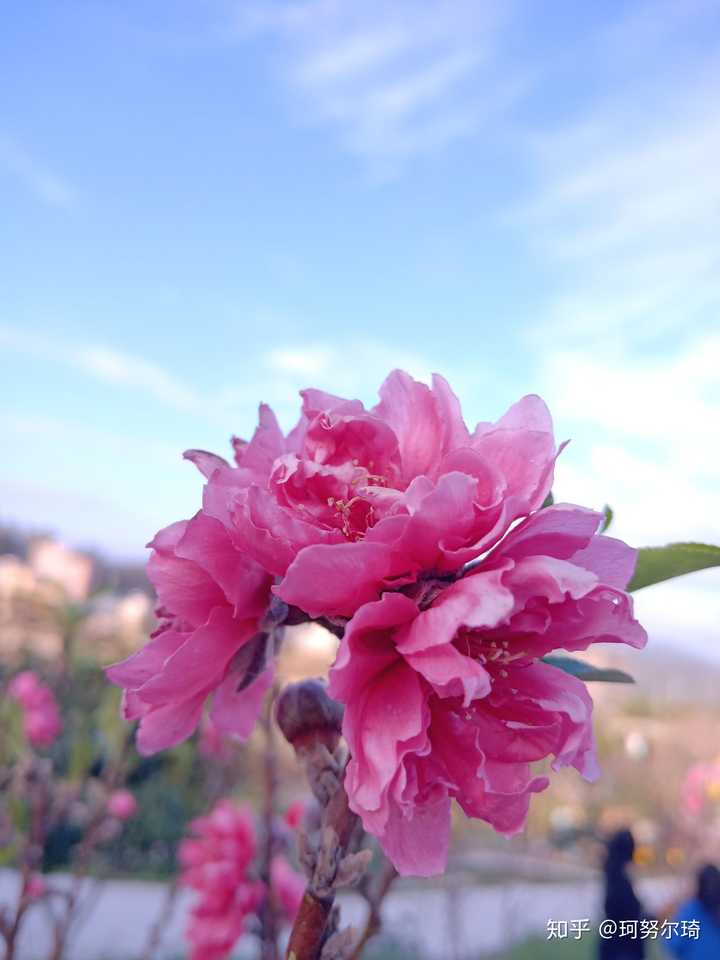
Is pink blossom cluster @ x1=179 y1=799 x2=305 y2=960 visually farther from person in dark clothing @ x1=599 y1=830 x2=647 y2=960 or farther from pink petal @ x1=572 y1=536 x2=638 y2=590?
pink petal @ x1=572 y1=536 x2=638 y2=590

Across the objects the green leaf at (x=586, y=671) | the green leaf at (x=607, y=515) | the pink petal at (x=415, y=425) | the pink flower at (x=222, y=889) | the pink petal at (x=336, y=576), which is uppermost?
the pink petal at (x=415, y=425)

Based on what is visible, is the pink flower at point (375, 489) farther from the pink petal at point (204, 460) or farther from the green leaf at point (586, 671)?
the green leaf at point (586, 671)

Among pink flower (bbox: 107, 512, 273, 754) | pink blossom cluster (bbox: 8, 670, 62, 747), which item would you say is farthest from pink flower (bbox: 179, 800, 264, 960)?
pink blossom cluster (bbox: 8, 670, 62, 747)

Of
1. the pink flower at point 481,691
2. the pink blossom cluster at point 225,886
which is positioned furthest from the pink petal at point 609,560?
the pink blossom cluster at point 225,886

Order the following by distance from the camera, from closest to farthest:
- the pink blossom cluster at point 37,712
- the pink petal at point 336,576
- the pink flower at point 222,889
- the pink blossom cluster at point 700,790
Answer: the pink petal at point 336,576
the pink flower at point 222,889
the pink blossom cluster at point 37,712
the pink blossom cluster at point 700,790

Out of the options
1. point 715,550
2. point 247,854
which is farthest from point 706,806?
point 715,550

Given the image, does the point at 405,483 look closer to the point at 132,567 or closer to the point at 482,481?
the point at 482,481
